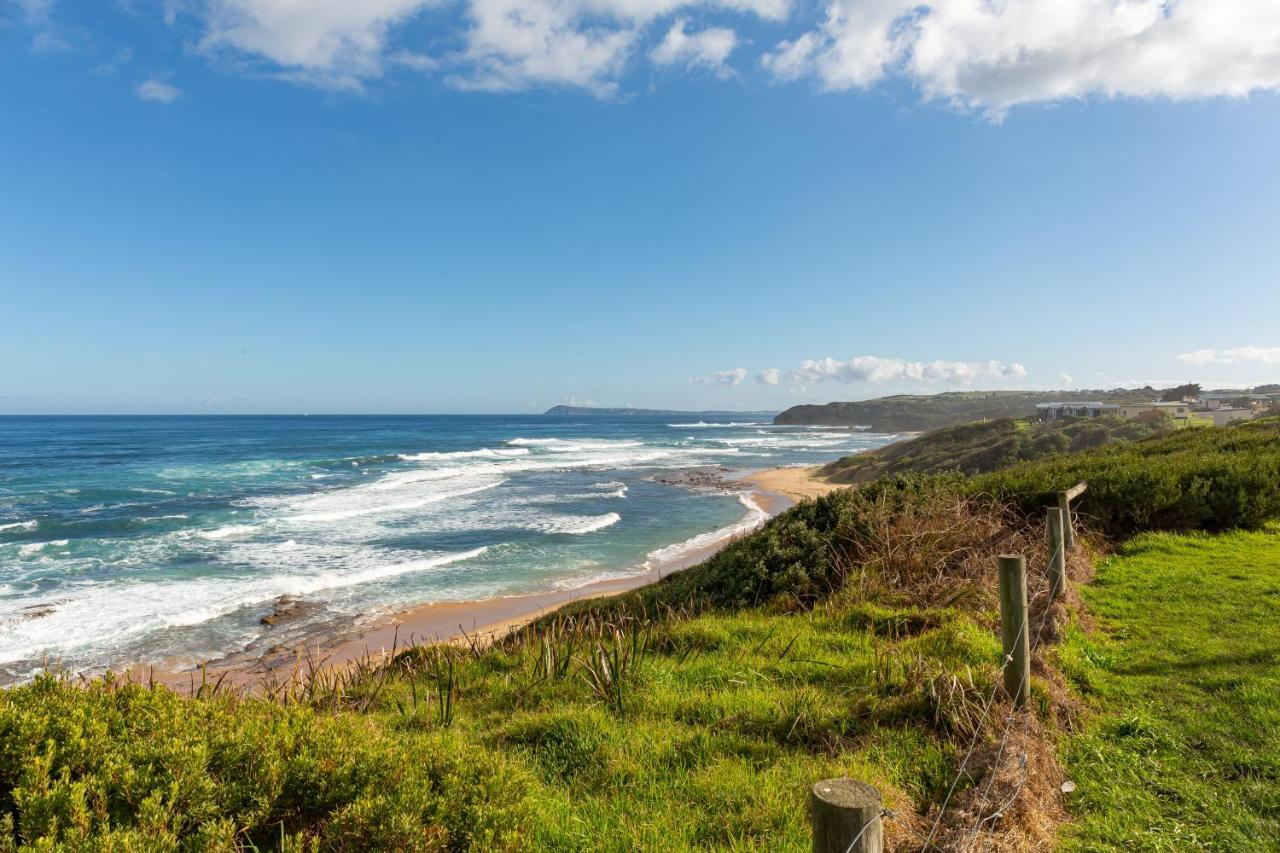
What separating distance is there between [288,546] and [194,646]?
365 inches

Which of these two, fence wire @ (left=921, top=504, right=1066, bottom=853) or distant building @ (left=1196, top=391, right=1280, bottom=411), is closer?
fence wire @ (left=921, top=504, right=1066, bottom=853)

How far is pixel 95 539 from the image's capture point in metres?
22.7

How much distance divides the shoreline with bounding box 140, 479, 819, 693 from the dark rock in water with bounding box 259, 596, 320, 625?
1.39m

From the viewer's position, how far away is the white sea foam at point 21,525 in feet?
80.1

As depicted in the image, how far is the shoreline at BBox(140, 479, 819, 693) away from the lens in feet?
37.6

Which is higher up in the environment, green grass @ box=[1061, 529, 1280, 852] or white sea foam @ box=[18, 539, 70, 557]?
green grass @ box=[1061, 529, 1280, 852]

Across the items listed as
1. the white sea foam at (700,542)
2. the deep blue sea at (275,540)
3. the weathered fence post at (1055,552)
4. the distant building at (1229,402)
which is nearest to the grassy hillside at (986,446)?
the white sea foam at (700,542)

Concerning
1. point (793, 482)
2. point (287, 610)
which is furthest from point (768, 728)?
point (793, 482)

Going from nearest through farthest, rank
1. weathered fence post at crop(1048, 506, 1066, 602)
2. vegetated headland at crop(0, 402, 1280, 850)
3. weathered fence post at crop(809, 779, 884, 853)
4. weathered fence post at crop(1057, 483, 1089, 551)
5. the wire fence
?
weathered fence post at crop(809, 779, 884, 853), vegetated headland at crop(0, 402, 1280, 850), the wire fence, weathered fence post at crop(1048, 506, 1066, 602), weathered fence post at crop(1057, 483, 1089, 551)

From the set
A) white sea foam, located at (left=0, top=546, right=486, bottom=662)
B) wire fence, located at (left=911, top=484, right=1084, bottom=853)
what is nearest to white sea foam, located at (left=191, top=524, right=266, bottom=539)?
white sea foam, located at (left=0, top=546, right=486, bottom=662)

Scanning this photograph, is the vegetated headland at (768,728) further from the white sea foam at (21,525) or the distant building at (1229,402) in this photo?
the distant building at (1229,402)

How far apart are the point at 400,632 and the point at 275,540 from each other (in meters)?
12.1

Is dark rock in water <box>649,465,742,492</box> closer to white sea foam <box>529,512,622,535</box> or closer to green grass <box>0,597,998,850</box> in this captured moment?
white sea foam <box>529,512,622,535</box>

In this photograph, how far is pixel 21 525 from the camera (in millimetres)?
24859
